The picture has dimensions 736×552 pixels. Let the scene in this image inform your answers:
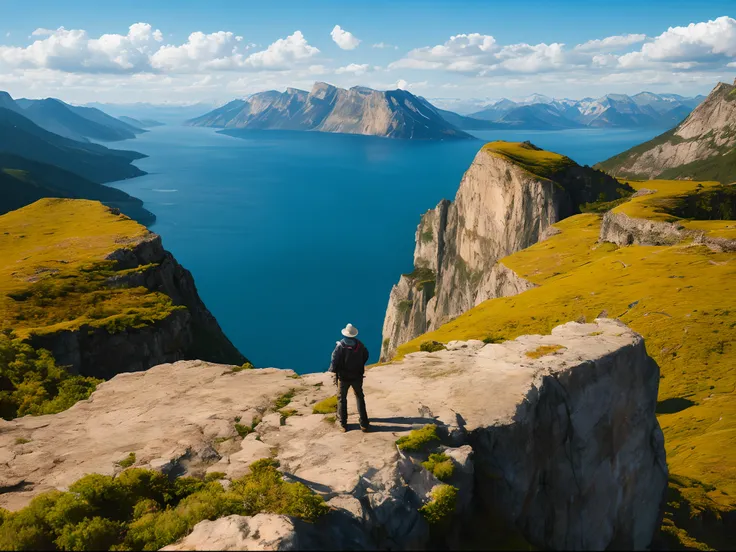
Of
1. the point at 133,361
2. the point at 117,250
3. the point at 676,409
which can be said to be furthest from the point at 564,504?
the point at 117,250

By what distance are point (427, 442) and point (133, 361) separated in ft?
145

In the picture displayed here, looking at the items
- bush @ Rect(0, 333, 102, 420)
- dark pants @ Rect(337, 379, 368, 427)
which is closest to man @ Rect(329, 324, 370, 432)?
dark pants @ Rect(337, 379, 368, 427)

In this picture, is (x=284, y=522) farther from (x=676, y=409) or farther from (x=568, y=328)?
(x=676, y=409)

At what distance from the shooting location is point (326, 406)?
67.9ft

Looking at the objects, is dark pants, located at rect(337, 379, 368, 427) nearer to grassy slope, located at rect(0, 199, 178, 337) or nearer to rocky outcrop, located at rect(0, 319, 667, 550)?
rocky outcrop, located at rect(0, 319, 667, 550)

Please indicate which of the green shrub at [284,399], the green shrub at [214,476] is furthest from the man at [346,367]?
the green shrub at [214,476]

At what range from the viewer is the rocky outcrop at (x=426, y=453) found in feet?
46.0

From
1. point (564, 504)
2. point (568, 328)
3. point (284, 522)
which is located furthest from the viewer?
point (568, 328)

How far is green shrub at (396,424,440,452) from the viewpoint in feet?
52.2

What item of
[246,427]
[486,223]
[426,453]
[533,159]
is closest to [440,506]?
[426,453]

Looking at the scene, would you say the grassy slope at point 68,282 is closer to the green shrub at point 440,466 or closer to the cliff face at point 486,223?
the green shrub at point 440,466

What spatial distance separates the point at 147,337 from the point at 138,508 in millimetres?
43611

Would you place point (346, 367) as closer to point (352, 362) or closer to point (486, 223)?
point (352, 362)

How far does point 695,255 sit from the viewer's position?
5881 cm
